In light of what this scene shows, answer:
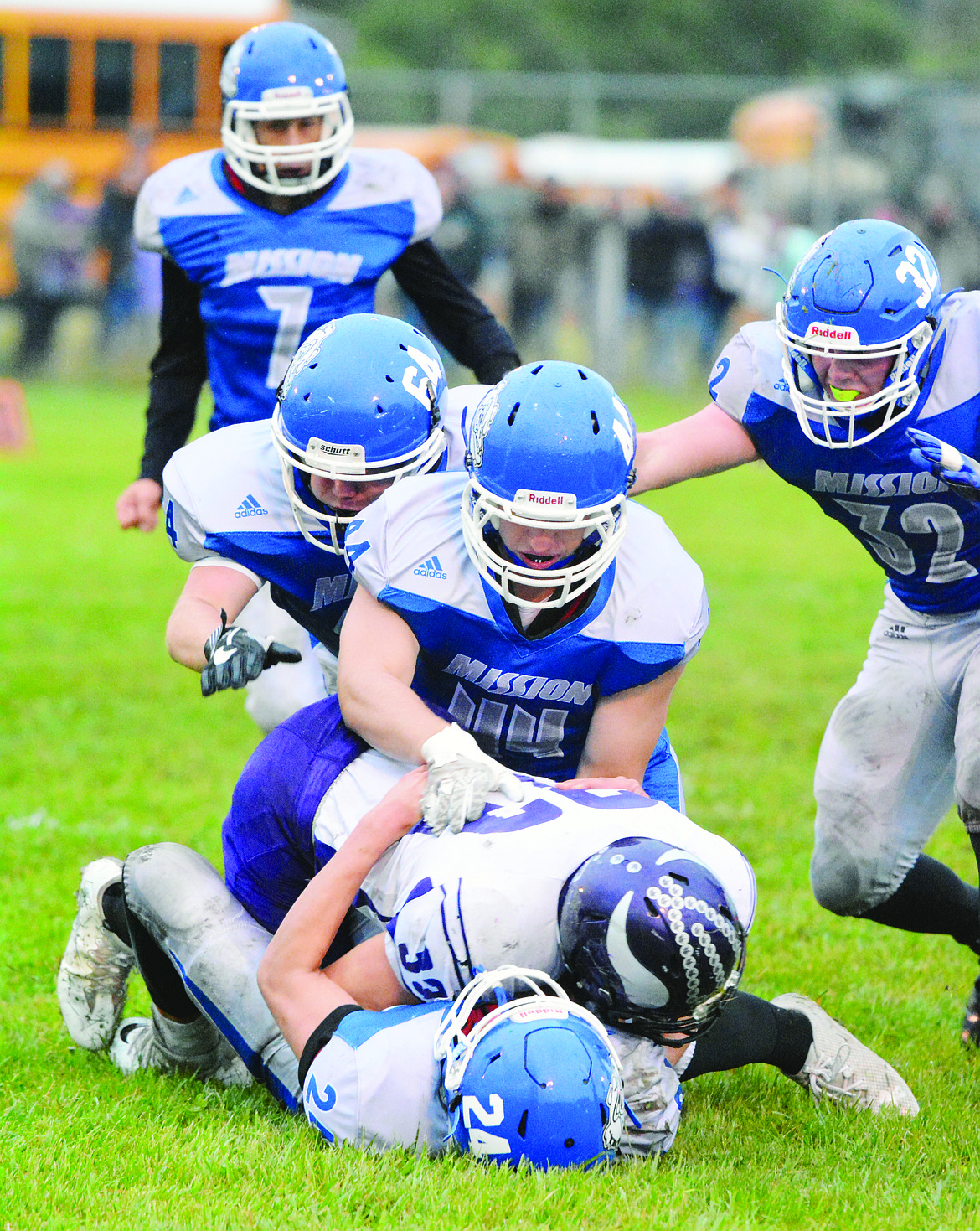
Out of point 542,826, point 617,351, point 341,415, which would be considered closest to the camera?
point 542,826

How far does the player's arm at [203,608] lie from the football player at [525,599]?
1.35ft

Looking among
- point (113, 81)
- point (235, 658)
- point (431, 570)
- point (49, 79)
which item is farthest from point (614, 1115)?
point (49, 79)

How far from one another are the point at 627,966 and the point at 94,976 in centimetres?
145

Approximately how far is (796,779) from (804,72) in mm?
34239

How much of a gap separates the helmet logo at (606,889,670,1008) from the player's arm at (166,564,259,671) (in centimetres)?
123

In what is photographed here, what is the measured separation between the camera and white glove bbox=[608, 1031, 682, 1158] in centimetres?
284

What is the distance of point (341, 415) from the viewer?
3516 millimetres

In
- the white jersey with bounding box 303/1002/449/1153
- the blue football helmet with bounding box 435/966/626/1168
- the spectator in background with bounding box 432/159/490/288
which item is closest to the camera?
the blue football helmet with bounding box 435/966/626/1168

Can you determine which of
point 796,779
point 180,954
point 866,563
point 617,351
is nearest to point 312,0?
point 617,351

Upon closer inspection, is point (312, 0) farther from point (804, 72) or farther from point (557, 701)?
point (557, 701)

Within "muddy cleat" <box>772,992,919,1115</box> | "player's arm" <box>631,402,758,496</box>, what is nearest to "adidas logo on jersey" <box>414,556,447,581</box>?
"player's arm" <box>631,402,758,496</box>

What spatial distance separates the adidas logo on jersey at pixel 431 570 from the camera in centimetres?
322

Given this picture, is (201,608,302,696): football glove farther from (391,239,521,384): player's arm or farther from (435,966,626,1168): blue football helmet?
(391,239,521,384): player's arm

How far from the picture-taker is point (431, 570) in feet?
10.6
